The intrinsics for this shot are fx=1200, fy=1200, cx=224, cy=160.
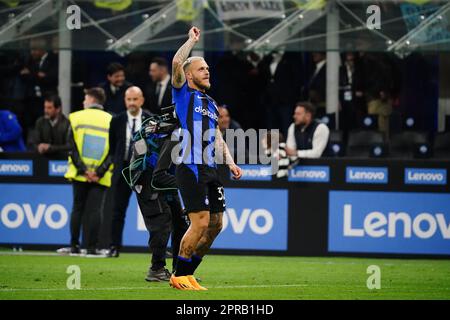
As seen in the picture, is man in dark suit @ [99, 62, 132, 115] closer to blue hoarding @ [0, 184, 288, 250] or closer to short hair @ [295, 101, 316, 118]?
blue hoarding @ [0, 184, 288, 250]

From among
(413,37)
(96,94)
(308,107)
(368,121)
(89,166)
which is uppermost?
(413,37)

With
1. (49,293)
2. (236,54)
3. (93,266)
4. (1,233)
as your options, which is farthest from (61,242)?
(49,293)

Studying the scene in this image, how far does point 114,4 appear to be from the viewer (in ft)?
62.1

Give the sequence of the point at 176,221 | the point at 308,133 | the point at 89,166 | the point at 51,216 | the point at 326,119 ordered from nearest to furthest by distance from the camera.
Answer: the point at 176,221 < the point at 89,166 < the point at 51,216 < the point at 308,133 < the point at 326,119

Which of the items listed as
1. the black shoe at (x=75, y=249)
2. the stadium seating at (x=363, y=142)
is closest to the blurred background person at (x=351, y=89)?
the stadium seating at (x=363, y=142)

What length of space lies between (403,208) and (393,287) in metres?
4.82

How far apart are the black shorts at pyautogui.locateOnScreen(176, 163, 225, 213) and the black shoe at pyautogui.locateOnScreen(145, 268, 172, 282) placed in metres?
1.65

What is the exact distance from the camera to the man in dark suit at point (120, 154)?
17109 millimetres

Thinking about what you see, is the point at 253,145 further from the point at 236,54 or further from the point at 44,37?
the point at 44,37

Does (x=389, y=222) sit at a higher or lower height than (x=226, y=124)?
lower

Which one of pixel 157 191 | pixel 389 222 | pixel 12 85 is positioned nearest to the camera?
pixel 157 191

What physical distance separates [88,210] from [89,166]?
25.7 inches

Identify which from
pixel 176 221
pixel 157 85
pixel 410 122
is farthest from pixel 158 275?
pixel 410 122

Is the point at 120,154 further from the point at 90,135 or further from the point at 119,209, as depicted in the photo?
the point at 119,209
